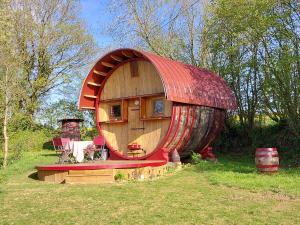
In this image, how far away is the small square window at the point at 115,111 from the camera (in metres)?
14.8

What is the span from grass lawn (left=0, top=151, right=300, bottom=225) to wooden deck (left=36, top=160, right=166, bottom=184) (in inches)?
16.3

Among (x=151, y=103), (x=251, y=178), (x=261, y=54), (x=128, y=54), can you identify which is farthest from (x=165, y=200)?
(x=261, y=54)

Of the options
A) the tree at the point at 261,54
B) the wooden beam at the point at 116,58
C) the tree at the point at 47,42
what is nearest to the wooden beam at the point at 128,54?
the wooden beam at the point at 116,58

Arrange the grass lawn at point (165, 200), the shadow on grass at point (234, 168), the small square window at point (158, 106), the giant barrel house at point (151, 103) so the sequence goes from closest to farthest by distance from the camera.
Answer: the grass lawn at point (165, 200) < the shadow on grass at point (234, 168) < the giant barrel house at point (151, 103) < the small square window at point (158, 106)

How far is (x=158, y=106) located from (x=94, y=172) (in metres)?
3.95

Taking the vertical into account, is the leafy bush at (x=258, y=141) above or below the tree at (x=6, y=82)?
below

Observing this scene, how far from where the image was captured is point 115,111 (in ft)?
49.0

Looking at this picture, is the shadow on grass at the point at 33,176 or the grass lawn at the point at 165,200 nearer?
the grass lawn at the point at 165,200

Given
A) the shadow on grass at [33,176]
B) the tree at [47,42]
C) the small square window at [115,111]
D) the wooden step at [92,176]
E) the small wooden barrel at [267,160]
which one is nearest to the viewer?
the wooden step at [92,176]

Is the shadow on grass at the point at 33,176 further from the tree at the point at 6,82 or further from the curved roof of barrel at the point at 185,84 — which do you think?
the curved roof of barrel at the point at 185,84

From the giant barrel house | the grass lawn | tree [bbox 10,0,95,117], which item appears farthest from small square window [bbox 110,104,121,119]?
tree [bbox 10,0,95,117]

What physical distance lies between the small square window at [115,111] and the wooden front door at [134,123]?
51 cm

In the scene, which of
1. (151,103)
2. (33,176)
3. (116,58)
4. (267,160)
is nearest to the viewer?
(267,160)

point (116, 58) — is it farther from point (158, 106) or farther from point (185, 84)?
point (185, 84)
